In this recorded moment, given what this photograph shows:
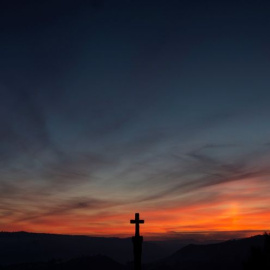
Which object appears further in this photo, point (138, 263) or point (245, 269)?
point (245, 269)

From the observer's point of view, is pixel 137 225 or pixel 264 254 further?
pixel 264 254

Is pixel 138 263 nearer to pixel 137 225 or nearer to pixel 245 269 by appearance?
pixel 137 225

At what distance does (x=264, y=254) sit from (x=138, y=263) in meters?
20.9

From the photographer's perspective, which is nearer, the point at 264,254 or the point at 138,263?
the point at 138,263

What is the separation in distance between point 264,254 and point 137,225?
20969 millimetres

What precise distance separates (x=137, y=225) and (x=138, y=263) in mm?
1985

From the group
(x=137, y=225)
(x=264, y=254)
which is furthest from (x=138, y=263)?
(x=264, y=254)

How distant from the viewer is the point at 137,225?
1948 centimetres

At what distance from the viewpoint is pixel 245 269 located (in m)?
35.6

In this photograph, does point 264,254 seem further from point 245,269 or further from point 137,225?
point 137,225

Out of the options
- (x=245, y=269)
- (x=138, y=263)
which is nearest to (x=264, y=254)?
(x=245, y=269)

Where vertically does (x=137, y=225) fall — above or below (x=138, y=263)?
above

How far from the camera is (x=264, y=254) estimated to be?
34719mm

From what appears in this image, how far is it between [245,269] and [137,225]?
21.4m
